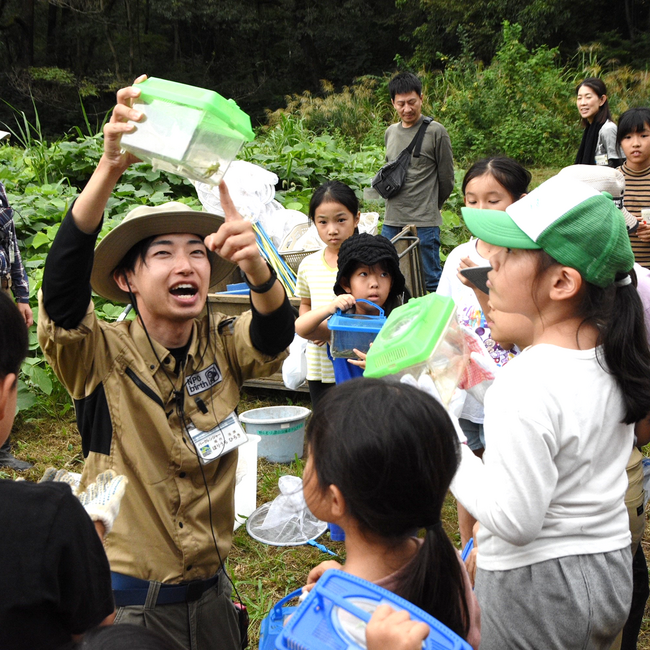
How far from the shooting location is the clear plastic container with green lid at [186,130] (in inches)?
58.1

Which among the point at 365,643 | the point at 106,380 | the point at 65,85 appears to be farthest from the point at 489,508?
the point at 65,85

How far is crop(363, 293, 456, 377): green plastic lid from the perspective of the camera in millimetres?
1826

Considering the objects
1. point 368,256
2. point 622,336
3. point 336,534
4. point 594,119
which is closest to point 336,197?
point 368,256

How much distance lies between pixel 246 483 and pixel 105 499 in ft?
7.76

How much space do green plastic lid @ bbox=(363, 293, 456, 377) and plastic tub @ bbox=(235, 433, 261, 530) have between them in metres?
1.90

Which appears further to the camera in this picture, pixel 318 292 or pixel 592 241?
pixel 318 292

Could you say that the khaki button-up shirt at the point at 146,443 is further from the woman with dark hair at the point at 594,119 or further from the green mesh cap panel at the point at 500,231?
the woman with dark hair at the point at 594,119

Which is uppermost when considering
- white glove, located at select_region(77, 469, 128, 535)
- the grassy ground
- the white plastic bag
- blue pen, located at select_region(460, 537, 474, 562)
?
white glove, located at select_region(77, 469, 128, 535)

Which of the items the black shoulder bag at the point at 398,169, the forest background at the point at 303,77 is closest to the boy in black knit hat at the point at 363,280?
the forest background at the point at 303,77

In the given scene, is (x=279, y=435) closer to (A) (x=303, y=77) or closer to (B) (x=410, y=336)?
(B) (x=410, y=336)

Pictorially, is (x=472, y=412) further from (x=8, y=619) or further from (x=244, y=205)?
(x=244, y=205)

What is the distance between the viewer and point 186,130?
4.86 feet

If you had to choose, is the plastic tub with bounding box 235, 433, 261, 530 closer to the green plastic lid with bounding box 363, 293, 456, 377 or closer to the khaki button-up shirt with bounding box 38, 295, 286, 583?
the khaki button-up shirt with bounding box 38, 295, 286, 583

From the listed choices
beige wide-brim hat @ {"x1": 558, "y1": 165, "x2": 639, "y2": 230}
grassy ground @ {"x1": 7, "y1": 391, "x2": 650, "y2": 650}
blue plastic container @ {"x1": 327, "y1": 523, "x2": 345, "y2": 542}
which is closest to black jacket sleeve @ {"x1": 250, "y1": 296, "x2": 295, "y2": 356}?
beige wide-brim hat @ {"x1": 558, "y1": 165, "x2": 639, "y2": 230}
